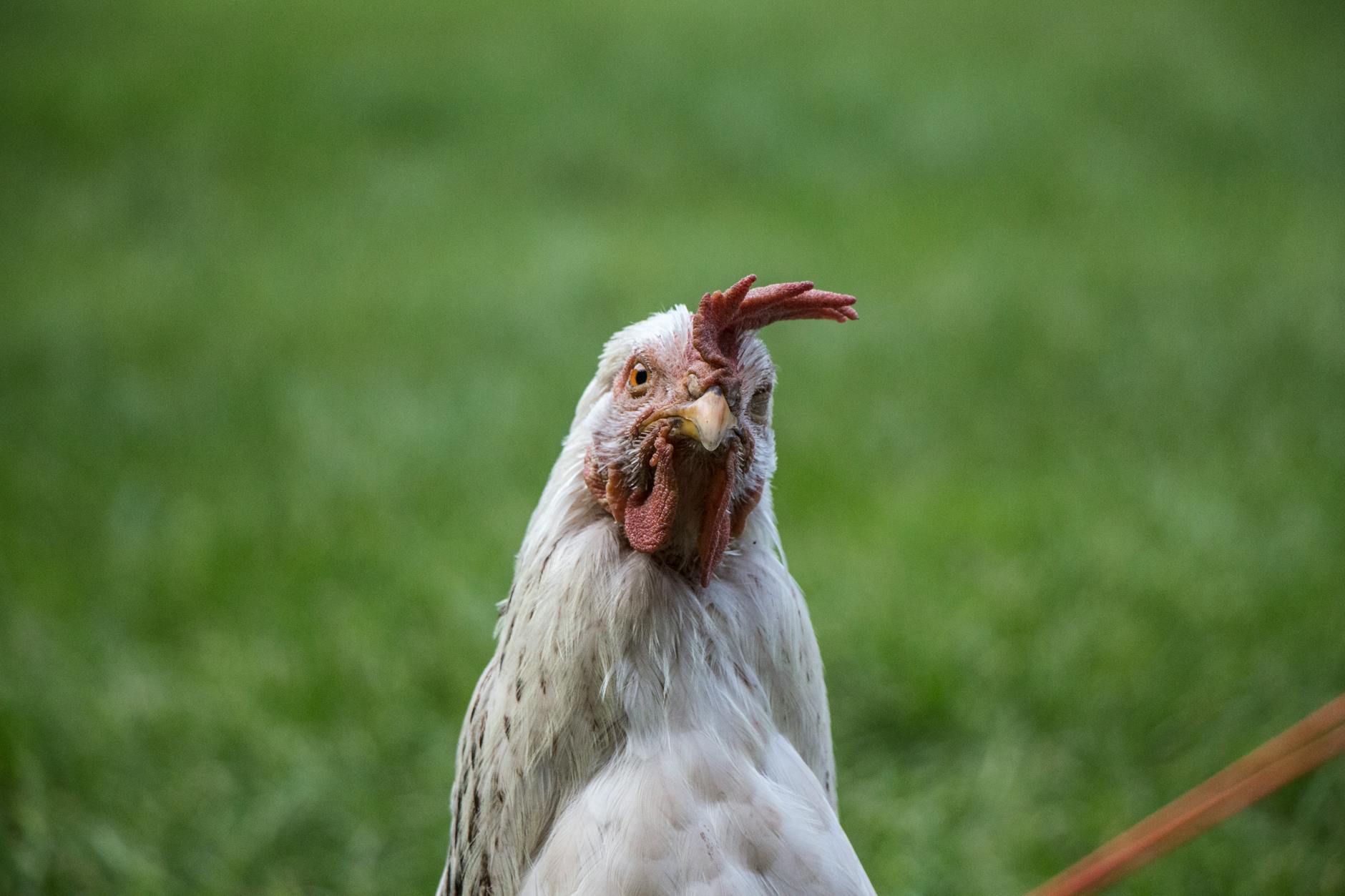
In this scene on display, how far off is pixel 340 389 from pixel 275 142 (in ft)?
10.7

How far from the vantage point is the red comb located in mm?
1394

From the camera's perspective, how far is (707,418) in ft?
4.32

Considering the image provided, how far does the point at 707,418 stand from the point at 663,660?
348 mm

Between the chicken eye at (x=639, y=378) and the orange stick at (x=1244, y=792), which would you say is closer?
the orange stick at (x=1244, y=792)

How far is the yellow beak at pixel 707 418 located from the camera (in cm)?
131

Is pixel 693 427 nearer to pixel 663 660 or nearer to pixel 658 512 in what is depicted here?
pixel 658 512

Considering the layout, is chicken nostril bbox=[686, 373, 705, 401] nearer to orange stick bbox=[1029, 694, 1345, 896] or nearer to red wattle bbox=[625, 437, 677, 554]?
red wattle bbox=[625, 437, 677, 554]

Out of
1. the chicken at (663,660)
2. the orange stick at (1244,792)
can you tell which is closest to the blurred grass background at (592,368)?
the chicken at (663,660)

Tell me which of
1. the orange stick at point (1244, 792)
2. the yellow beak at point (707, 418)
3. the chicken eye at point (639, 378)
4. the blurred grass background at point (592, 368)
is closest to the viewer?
the orange stick at point (1244, 792)

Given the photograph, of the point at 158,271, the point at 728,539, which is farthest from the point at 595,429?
the point at 158,271

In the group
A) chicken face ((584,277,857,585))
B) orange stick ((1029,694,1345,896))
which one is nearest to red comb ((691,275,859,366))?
chicken face ((584,277,857,585))

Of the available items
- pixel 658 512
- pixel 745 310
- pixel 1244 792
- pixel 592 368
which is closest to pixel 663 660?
pixel 658 512

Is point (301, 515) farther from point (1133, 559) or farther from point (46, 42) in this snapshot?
point (46, 42)

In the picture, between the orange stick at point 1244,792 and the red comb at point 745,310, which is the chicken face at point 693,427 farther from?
the orange stick at point 1244,792
